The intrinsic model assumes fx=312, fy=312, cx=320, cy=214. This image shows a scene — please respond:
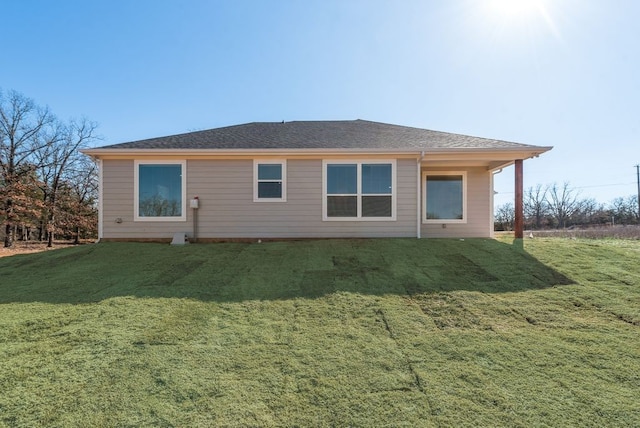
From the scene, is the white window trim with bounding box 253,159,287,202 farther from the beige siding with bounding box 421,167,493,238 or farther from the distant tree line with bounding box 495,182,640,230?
the distant tree line with bounding box 495,182,640,230

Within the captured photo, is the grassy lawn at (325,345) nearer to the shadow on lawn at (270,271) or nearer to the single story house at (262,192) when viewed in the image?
the shadow on lawn at (270,271)

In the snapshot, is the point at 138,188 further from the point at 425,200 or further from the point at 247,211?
the point at 425,200

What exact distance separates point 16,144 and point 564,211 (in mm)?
55182

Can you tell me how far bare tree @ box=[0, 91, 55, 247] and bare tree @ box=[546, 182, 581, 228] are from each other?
51.2 meters

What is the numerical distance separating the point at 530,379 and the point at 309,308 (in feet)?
8.05

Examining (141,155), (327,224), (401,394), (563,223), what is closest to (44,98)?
(141,155)

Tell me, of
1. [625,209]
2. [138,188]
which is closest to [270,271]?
[138,188]

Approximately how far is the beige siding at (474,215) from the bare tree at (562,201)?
118 ft

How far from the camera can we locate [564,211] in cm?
3922

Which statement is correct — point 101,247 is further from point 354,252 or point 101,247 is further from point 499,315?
point 499,315

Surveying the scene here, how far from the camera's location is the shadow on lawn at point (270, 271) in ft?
15.8

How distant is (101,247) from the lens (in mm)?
7844

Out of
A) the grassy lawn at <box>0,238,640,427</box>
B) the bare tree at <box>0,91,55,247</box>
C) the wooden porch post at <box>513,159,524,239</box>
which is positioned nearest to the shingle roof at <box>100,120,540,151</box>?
the wooden porch post at <box>513,159,524,239</box>

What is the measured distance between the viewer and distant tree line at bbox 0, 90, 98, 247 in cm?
2058
